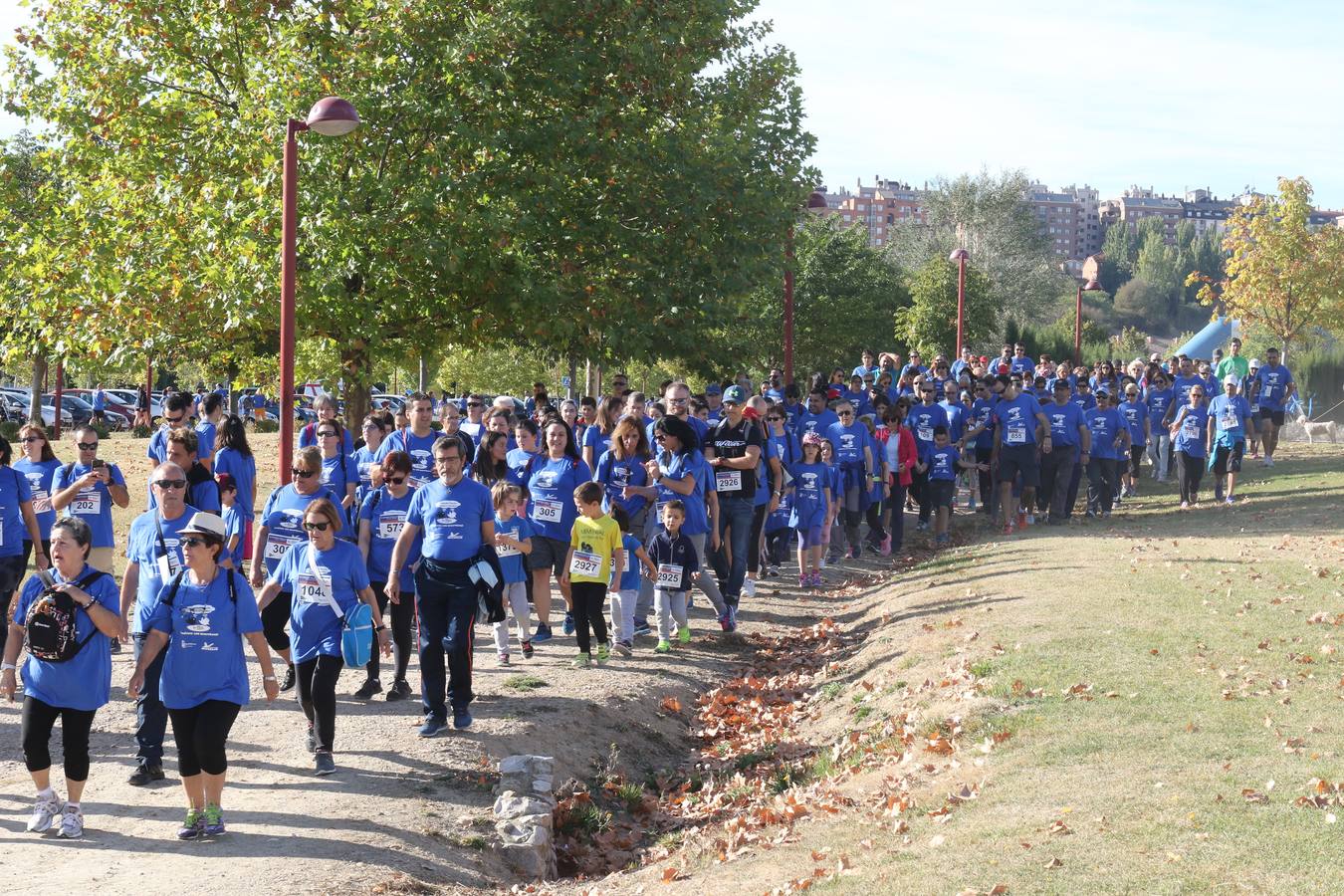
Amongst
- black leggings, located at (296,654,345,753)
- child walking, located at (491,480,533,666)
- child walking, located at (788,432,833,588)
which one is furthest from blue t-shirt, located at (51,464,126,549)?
child walking, located at (788,432,833,588)

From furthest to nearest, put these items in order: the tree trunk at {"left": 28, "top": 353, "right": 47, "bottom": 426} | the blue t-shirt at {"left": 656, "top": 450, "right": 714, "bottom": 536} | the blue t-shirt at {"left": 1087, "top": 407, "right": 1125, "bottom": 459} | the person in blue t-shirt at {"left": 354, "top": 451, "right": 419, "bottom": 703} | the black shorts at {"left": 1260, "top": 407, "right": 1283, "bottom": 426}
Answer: the tree trunk at {"left": 28, "top": 353, "right": 47, "bottom": 426}, the black shorts at {"left": 1260, "top": 407, "right": 1283, "bottom": 426}, the blue t-shirt at {"left": 1087, "top": 407, "right": 1125, "bottom": 459}, the blue t-shirt at {"left": 656, "top": 450, "right": 714, "bottom": 536}, the person in blue t-shirt at {"left": 354, "top": 451, "right": 419, "bottom": 703}

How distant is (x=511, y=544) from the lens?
464 inches

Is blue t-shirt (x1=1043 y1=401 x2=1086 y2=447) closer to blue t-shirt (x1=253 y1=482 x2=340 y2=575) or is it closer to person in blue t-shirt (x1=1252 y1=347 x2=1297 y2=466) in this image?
person in blue t-shirt (x1=1252 y1=347 x2=1297 y2=466)

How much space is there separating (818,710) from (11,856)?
619 cm

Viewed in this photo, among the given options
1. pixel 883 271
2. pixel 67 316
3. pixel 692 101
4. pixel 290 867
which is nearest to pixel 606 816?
pixel 290 867

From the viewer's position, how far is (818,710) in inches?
452

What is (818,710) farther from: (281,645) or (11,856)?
(11,856)

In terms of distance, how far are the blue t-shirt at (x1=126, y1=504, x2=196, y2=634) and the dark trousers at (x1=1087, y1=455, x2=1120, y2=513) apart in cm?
1568

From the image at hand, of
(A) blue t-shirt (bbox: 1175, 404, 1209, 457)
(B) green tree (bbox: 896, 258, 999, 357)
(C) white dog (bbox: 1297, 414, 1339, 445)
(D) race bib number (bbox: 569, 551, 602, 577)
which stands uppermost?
(B) green tree (bbox: 896, 258, 999, 357)

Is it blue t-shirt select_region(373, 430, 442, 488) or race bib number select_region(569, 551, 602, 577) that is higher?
blue t-shirt select_region(373, 430, 442, 488)

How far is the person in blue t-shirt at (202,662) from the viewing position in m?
7.48

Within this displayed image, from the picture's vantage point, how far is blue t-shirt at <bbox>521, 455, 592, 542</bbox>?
Result: 494 inches

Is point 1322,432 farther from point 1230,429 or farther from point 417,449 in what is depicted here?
point 417,449

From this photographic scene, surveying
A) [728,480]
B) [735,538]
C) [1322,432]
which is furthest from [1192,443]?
[1322,432]
